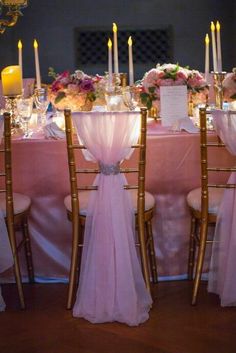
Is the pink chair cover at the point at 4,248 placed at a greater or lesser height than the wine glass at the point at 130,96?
lesser

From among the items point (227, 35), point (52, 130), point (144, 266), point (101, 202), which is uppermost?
point (227, 35)

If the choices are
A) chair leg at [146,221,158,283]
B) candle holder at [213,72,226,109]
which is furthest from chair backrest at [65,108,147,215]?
candle holder at [213,72,226,109]

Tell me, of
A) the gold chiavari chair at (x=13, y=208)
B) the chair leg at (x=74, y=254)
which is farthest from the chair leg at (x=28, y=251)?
the chair leg at (x=74, y=254)

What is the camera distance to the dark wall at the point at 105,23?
6785 mm

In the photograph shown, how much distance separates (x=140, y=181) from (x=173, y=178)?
1.23 feet

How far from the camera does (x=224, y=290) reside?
2420 mm

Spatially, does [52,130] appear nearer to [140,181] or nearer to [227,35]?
[140,181]

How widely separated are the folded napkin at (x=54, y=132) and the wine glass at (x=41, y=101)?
12.6 inches

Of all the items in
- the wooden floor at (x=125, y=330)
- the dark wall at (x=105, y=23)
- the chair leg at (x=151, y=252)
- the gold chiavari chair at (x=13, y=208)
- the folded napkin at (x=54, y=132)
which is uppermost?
the dark wall at (x=105, y=23)

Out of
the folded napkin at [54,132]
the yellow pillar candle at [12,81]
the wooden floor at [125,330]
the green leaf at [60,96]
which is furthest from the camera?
the green leaf at [60,96]

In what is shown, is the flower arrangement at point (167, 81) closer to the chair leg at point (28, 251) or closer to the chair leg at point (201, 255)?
the chair leg at point (201, 255)

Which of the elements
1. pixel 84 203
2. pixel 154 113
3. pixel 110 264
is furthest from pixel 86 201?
pixel 154 113

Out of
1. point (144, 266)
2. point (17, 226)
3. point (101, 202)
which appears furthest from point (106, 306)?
point (17, 226)

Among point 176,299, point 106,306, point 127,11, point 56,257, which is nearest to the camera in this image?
point 106,306
